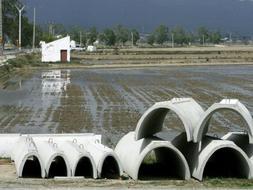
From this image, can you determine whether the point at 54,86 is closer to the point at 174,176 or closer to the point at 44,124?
the point at 44,124

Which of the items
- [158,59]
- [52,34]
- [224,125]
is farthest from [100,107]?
[52,34]

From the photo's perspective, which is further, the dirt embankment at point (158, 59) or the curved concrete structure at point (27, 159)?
the dirt embankment at point (158, 59)

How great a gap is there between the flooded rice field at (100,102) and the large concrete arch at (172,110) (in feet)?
11.1

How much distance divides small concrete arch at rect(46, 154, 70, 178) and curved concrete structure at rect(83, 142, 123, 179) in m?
0.50

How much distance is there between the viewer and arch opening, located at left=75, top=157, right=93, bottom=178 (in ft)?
37.8

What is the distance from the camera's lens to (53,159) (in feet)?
37.5

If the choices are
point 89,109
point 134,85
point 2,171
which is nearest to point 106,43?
point 134,85

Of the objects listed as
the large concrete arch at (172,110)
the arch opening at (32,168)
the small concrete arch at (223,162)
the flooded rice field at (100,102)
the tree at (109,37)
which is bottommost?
the flooded rice field at (100,102)

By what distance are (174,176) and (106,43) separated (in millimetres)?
166228

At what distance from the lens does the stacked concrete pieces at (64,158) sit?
36.7ft

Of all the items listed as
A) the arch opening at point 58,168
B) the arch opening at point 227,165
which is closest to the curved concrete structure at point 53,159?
Answer: the arch opening at point 58,168

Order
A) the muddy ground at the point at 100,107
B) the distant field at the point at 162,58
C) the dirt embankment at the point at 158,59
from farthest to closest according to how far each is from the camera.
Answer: the distant field at the point at 162,58, the dirt embankment at the point at 158,59, the muddy ground at the point at 100,107

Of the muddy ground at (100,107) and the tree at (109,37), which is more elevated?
the tree at (109,37)

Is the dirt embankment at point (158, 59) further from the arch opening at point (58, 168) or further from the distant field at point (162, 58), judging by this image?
the arch opening at point (58, 168)
